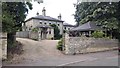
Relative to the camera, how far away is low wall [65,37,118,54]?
1966 centimetres

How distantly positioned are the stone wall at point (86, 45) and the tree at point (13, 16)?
558cm

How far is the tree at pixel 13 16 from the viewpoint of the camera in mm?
14773

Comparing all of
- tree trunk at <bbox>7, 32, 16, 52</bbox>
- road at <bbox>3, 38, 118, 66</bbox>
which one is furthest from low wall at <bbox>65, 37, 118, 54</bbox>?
tree trunk at <bbox>7, 32, 16, 52</bbox>

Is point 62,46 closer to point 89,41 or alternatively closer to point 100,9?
point 89,41

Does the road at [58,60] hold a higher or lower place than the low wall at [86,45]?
lower

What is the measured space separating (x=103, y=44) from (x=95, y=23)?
7969 millimetres

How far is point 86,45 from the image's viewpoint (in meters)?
21.2

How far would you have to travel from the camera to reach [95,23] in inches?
1217

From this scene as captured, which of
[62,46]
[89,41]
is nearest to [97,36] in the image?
[89,41]

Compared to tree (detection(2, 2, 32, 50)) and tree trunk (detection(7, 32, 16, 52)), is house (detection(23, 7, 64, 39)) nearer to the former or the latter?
tree (detection(2, 2, 32, 50))

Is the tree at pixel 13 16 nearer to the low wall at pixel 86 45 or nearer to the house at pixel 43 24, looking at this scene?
the low wall at pixel 86 45

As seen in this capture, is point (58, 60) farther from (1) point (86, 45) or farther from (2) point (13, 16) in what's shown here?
(1) point (86, 45)

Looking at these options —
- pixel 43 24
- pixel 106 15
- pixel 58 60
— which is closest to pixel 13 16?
pixel 58 60

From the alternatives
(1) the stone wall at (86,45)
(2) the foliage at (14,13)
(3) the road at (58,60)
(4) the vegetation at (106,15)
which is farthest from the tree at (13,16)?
(4) the vegetation at (106,15)
